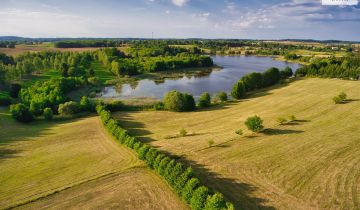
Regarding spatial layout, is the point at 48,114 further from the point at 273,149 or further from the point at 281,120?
the point at 281,120

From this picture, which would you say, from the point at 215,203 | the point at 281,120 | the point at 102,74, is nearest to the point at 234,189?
the point at 215,203

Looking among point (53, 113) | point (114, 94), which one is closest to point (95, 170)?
point (53, 113)

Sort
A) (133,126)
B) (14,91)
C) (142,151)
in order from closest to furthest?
(142,151)
(133,126)
(14,91)

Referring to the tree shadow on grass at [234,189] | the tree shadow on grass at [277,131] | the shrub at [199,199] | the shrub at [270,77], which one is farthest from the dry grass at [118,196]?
the shrub at [270,77]

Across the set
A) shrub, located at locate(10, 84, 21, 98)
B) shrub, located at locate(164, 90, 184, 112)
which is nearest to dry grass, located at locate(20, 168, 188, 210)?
shrub, located at locate(164, 90, 184, 112)

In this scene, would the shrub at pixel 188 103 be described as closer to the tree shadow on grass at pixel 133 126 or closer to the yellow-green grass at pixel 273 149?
the yellow-green grass at pixel 273 149
